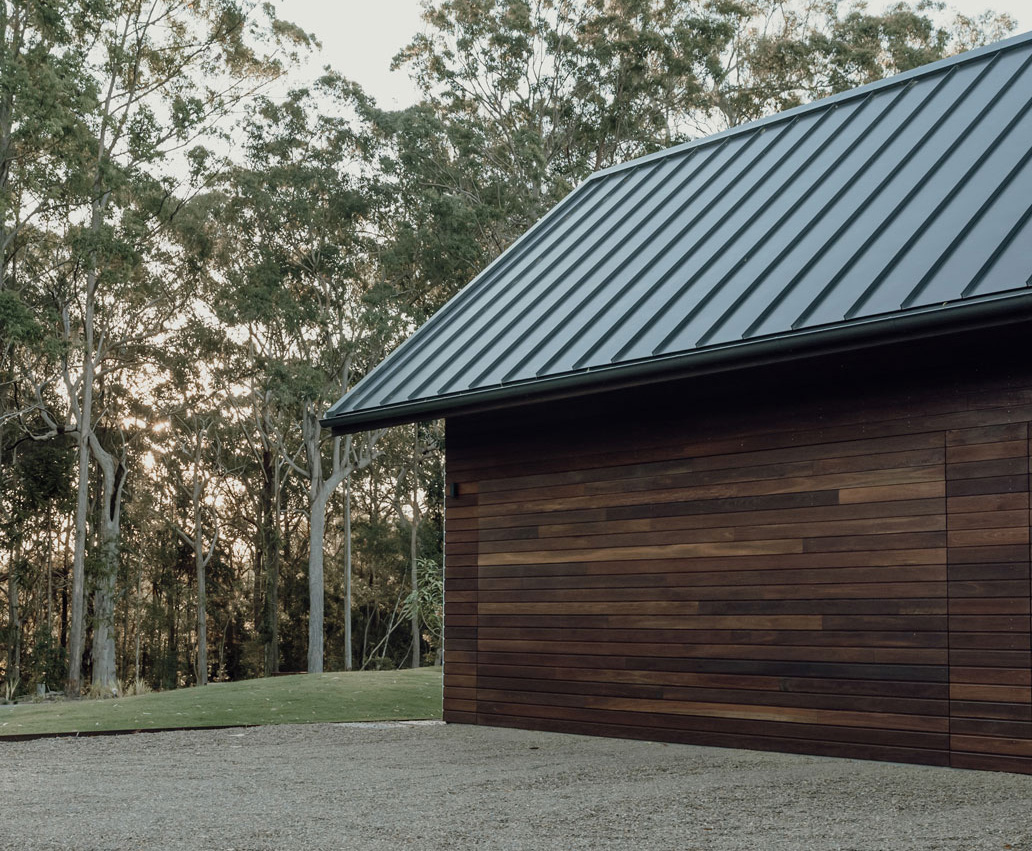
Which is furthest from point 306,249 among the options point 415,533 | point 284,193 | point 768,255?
point 768,255

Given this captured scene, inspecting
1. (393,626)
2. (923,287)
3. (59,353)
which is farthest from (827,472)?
(393,626)

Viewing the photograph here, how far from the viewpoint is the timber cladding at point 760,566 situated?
683 centimetres

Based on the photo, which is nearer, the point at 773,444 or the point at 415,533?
the point at 773,444

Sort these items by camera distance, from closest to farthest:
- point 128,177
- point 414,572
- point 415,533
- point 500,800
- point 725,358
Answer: point 500,800 < point 725,358 < point 128,177 < point 414,572 < point 415,533

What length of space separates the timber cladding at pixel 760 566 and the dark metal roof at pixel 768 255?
0.64 meters

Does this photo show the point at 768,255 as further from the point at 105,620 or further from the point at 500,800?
the point at 105,620

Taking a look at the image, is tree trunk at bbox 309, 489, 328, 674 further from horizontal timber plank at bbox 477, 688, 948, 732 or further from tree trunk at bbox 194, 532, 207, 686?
horizontal timber plank at bbox 477, 688, 948, 732

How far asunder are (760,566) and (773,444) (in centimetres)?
87

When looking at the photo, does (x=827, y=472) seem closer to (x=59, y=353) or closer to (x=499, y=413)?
(x=499, y=413)

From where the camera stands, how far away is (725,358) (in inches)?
291

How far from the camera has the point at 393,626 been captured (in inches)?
1487

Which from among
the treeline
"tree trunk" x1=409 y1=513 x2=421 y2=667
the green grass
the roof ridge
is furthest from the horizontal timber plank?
"tree trunk" x1=409 y1=513 x2=421 y2=667

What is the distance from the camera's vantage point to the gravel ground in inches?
197

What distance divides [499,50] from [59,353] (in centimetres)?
1264
